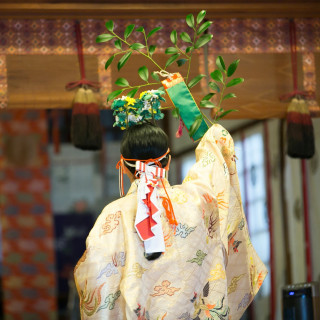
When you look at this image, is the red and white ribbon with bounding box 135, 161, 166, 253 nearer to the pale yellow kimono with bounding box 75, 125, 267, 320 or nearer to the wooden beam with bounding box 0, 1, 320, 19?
the pale yellow kimono with bounding box 75, 125, 267, 320

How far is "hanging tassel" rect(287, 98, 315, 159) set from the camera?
508cm

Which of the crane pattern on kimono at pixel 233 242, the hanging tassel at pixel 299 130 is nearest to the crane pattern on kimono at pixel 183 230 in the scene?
the crane pattern on kimono at pixel 233 242

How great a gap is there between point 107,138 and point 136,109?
11.0ft

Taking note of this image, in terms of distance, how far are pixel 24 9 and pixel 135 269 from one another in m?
2.69

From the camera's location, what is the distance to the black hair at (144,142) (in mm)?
2857

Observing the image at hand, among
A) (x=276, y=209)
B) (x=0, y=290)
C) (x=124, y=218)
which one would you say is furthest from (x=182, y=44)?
(x=0, y=290)

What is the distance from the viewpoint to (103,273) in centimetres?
279

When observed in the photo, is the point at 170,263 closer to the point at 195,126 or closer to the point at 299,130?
the point at 195,126

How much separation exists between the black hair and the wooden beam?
2.22 meters

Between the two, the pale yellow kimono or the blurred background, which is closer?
the pale yellow kimono

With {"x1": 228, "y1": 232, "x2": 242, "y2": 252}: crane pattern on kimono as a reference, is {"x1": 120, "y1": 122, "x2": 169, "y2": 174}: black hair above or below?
above

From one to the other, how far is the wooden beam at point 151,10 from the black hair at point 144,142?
2.22 metres

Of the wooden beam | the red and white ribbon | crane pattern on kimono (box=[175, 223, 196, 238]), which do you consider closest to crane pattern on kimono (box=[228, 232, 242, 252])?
crane pattern on kimono (box=[175, 223, 196, 238])

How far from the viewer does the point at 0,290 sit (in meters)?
6.23
